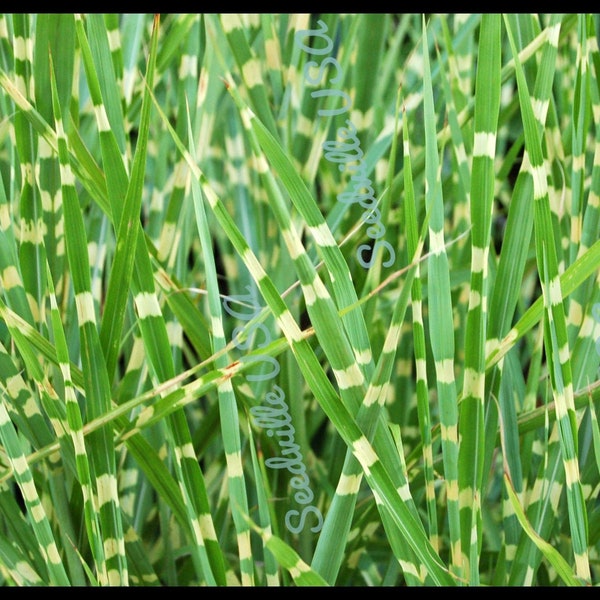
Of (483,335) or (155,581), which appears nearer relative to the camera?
(483,335)

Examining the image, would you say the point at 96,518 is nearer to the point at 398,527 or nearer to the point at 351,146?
the point at 398,527

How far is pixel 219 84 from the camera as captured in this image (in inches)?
22.2

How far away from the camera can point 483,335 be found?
0.34 metres

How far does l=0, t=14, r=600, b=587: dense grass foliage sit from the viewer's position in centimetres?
33

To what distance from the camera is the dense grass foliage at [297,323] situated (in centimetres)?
33

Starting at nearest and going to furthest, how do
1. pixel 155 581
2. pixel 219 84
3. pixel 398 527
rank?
pixel 398 527
pixel 155 581
pixel 219 84

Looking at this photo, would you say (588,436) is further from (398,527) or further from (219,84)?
(219,84)

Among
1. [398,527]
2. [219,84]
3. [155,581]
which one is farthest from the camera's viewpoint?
[219,84]

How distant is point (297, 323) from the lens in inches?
18.0

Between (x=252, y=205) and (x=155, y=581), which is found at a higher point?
(x=252, y=205)

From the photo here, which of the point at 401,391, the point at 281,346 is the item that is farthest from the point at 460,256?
the point at 281,346

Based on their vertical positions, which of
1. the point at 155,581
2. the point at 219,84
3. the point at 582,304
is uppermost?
the point at 219,84

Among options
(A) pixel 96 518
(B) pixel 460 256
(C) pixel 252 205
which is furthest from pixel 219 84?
(A) pixel 96 518
